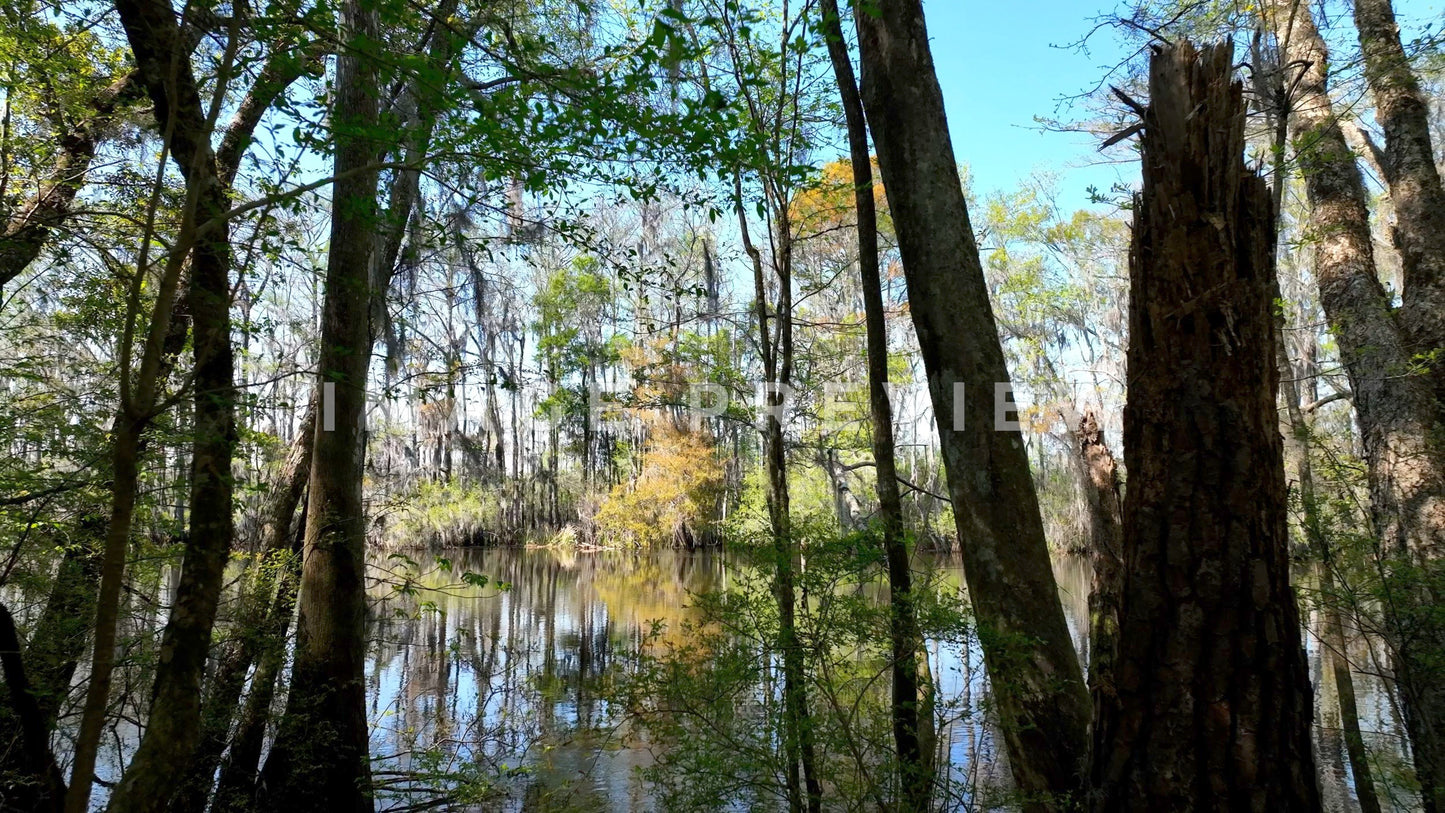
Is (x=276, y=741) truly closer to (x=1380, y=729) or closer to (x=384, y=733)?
(x=384, y=733)

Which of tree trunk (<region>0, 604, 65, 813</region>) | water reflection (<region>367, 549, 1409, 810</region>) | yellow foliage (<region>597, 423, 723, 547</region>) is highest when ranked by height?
yellow foliage (<region>597, 423, 723, 547</region>)

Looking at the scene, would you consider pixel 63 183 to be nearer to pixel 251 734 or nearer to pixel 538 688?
pixel 251 734

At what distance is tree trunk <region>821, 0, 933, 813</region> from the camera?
132 inches

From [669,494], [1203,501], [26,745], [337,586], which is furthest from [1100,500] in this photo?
[669,494]

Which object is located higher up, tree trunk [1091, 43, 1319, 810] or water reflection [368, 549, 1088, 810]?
tree trunk [1091, 43, 1319, 810]

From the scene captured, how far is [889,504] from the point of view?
13.5 ft

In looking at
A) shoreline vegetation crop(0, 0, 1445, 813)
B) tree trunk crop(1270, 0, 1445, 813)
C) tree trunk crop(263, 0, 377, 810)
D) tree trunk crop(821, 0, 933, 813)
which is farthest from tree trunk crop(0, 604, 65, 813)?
tree trunk crop(1270, 0, 1445, 813)

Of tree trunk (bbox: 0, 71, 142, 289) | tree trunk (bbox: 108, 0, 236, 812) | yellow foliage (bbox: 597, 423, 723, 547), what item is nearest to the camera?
tree trunk (bbox: 108, 0, 236, 812)

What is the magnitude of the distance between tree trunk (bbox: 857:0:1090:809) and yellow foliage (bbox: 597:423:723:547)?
20.5 m

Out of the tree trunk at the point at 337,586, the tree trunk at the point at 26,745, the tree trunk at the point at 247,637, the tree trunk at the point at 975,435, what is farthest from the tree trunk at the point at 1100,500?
the tree trunk at the point at 26,745

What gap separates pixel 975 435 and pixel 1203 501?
36.2 inches

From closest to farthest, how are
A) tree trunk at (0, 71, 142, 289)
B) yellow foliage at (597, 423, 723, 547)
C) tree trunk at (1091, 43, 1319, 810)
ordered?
tree trunk at (1091, 43, 1319, 810), tree trunk at (0, 71, 142, 289), yellow foliage at (597, 423, 723, 547)

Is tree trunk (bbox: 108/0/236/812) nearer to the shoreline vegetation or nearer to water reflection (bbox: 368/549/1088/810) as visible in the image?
the shoreline vegetation

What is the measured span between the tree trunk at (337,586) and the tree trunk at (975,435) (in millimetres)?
3226
